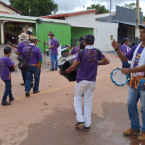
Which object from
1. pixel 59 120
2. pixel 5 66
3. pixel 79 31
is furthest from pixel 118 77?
pixel 79 31

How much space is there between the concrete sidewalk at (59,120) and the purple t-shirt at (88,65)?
1.09 m

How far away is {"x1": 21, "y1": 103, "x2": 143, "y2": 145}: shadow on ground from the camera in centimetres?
373

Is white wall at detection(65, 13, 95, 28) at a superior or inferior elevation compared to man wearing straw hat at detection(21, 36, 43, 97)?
superior

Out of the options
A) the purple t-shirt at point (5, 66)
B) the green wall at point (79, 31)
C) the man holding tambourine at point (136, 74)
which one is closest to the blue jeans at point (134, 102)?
the man holding tambourine at point (136, 74)

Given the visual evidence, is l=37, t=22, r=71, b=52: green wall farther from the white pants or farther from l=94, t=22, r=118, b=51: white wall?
the white pants

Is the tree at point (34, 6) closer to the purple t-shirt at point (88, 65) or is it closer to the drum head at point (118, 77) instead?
the drum head at point (118, 77)

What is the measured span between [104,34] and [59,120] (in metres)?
18.8

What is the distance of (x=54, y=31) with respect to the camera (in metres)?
17.1

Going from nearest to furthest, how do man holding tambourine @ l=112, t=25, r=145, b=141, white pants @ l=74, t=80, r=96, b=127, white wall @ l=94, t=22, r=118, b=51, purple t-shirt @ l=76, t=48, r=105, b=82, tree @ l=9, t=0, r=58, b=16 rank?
man holding tambourine @ l=112, t=25, r=145, b=141, purple t-shirt @ l=76, t=48, r=105, b=82, white pants @ l=74, t=80, r=96, b=127, white wall @ l=94, t=22, r=118, b=51, tree @ l=9, t=0, r=58, b=16

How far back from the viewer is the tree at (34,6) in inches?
1720

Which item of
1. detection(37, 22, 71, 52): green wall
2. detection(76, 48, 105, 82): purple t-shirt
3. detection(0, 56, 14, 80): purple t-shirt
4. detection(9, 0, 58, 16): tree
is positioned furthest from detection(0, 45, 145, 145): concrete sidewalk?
detection(9, 0, 58, 16): tree

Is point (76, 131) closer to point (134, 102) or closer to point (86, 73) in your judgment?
point (86, 73)

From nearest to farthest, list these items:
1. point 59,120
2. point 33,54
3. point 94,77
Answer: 1. point 94,77
2. point 59,120
3. point 33,54

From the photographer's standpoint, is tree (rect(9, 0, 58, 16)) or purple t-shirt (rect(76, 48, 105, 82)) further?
tree (rect(9, 0, 58, 16))
